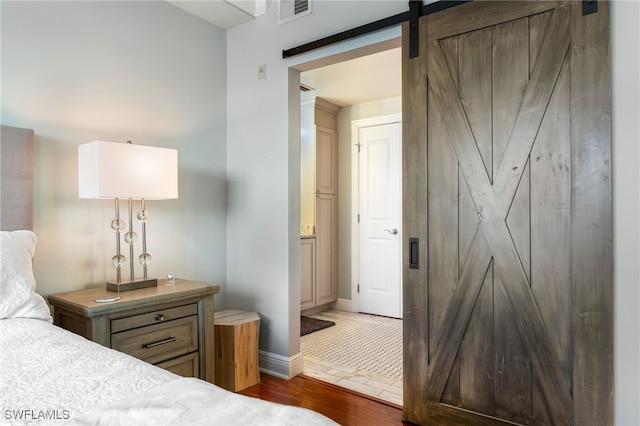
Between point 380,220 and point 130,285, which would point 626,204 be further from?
point 380,220

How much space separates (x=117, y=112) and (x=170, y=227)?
84 centimetres

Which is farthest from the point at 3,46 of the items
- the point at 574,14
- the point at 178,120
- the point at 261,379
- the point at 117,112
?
the point at 574,14

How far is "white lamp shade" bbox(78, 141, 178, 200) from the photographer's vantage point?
2084 millimetres

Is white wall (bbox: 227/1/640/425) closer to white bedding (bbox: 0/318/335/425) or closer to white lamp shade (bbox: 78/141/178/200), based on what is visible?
white lamp shade (bbox: 78/141/178/200)

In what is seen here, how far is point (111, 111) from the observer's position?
2.57m

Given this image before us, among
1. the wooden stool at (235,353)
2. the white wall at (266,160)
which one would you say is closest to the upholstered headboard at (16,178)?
the wooden stool at (235,353)

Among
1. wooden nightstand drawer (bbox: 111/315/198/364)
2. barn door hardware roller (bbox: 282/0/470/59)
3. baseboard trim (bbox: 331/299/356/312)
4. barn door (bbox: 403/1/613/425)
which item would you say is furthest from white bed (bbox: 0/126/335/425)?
baseboard trim (bbox: 331/299/356/312)

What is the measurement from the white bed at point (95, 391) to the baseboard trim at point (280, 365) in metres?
1.74

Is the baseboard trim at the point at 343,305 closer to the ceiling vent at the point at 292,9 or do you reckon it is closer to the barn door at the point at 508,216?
the barn door at the point at 508,216

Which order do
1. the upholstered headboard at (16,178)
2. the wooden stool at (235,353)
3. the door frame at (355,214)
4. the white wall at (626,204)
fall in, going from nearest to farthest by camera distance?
1. the white wall at (626,204)
2. the upholstered headboard at (16,178)
3. the wooden stool at (235,353)
4. the door frame at (355,214)

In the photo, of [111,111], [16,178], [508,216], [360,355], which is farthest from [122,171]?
[360,355]

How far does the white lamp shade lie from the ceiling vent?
1362 millimetres

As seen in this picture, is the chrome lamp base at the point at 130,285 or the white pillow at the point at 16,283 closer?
the white pillow at the point at 16,283

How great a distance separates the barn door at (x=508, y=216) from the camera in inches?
70.7
